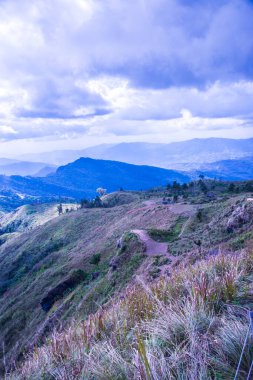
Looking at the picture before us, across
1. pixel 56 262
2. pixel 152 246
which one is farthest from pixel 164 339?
pixel 56 262

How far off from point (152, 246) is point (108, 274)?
4.40 m

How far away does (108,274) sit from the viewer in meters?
25.2

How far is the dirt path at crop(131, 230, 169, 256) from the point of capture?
80.4 ft

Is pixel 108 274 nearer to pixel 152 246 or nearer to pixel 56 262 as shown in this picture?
pixel 152 246

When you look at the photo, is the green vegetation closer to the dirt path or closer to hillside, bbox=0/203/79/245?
the dirt path

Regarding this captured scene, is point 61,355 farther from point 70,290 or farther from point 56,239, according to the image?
point 56,239

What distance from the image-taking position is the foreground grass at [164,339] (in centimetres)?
311

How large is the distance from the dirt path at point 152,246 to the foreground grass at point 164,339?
18.1 metres

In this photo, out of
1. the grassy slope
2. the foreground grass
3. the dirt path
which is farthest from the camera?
the grassy slope

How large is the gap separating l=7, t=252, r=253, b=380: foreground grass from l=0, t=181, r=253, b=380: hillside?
0.9 inches

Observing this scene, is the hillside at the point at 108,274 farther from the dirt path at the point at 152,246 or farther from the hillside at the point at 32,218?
the hillside at the point at 32,218

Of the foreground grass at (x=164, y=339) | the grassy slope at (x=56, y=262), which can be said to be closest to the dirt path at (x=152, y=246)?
the grassy slope at (x=56, y=262)

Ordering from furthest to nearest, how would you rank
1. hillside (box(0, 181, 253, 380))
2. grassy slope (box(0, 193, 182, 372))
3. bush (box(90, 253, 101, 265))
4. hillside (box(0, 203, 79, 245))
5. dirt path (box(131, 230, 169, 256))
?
hillside (box(0, 203, 79, 245)) → bush (box(90, 253, 101, 265)) → grassy slope (box(0, 193, 182, 372)) → dirt path (box(131, 230, 169, 256)) → hillside (box(0, 181, 253, 380))

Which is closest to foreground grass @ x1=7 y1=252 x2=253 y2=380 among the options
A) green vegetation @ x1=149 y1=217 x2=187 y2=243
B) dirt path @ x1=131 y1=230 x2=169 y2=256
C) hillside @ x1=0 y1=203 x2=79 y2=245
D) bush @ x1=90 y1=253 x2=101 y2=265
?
dirt path @ x1=131 y1=230 x2=169 y2=256
